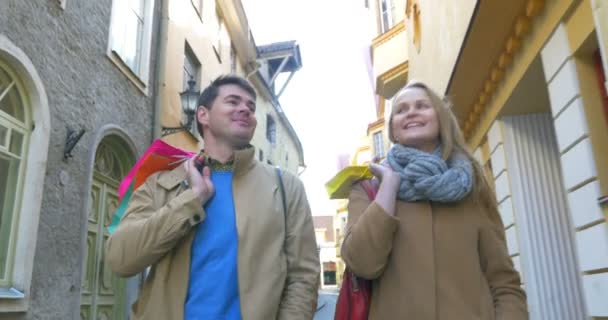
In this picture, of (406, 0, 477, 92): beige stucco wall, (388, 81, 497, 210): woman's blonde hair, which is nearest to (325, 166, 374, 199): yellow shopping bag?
(388, 81, 497, 210): woman's blonde hair

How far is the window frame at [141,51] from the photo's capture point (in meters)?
7.24

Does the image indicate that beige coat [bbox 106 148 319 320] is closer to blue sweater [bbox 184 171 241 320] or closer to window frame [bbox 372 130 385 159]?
blue sweater [bbox 184 171 241 320]

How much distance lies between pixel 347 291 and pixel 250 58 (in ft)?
55.4

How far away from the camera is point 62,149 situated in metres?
5.68

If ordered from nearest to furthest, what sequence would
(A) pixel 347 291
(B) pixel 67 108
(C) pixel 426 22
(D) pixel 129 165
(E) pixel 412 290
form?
(E) pixel 412 290 < (A) pixel 347 291 < (B) pixel 67 108 < (D) pixel 129 165 < (C) pixel 426 22

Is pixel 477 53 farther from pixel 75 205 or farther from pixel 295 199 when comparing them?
pixel 75 205

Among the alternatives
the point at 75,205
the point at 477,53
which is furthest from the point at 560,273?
the point at 75,205

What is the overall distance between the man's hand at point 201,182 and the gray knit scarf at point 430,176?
85 cm

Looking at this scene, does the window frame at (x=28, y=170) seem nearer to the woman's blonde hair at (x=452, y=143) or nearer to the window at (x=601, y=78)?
the woman's blonde hair at (x=452, y=143)

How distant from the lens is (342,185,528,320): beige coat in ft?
6.35

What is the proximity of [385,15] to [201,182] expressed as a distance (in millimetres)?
13072

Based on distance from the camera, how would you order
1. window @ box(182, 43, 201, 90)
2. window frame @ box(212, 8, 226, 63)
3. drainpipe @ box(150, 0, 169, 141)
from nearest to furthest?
drainpipe @ box(150, 0, 169, 141) < window @ box(182, 43, 201, 90) < window frame @ box(212, 8, 226, 63)

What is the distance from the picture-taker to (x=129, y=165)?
791 cm

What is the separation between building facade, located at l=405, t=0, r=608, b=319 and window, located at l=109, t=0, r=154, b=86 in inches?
196
